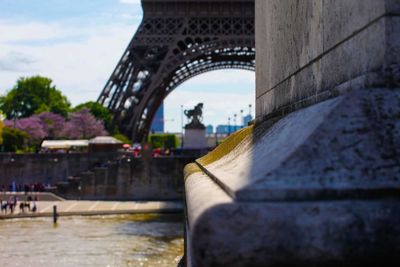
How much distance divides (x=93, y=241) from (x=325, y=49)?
22.9m

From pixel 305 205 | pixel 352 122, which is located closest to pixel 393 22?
pixel 352 122

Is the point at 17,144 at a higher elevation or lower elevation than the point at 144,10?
lower

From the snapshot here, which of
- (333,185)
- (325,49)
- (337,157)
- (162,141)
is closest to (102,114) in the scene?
(162,141)

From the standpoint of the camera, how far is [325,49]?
11.7 ft

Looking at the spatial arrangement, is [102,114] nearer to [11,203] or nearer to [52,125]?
[52,125]

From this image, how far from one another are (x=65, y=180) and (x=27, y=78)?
144 feet

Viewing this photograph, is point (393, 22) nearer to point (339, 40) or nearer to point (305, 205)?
point (339, 40)

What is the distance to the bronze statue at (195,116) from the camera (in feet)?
168

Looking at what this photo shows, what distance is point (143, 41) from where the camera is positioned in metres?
50.8

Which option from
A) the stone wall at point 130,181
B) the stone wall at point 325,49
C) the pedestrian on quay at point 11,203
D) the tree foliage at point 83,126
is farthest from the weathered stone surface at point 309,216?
the tree foliage at point 83,126

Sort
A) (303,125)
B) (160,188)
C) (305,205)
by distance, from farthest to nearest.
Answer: (160,188)
(303,125)
(305,205)

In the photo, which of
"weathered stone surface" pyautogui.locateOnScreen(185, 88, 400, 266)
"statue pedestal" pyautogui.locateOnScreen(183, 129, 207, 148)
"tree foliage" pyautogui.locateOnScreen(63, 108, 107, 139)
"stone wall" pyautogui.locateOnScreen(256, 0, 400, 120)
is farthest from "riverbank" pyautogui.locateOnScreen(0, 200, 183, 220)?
"weathered stone surface" pyautogui.locateOnScreen(185, 88, 400, 266)

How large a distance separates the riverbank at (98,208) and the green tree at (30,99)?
4459 cm

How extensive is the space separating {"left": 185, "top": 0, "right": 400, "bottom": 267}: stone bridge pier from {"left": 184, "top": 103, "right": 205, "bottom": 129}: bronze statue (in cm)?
4803
